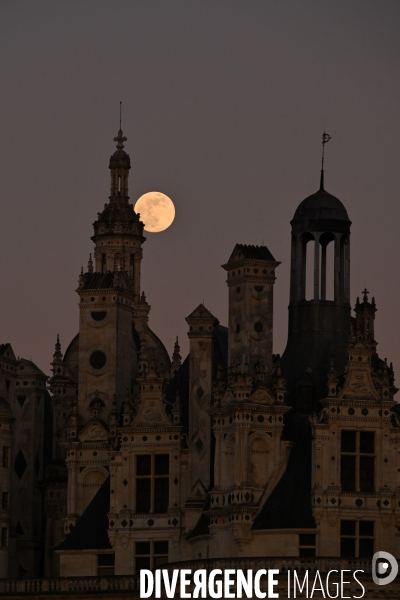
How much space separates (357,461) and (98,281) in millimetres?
14905

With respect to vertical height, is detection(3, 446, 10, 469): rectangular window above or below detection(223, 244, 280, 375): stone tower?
below

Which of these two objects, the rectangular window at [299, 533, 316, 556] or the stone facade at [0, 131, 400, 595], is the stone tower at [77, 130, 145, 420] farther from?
the rectangular window at [299, 533, 316, 556]

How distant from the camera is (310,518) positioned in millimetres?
102188

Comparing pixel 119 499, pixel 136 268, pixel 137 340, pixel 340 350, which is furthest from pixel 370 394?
pixel 136 268

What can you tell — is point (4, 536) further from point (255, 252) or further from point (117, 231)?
point (117, 231)

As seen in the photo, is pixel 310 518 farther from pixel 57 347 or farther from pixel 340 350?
pixel 57 347

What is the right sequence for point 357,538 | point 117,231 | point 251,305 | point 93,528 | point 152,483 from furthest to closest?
1. point 117,231
2. point 93,528
3. point 152,483
4. point 251,305
5. point 357,538

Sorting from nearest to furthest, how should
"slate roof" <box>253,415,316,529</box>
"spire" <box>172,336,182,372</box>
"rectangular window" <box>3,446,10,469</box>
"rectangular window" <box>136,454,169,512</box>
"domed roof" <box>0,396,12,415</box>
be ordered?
"slate roof" <box>253,415,316,529</box>
"rectangular window" <box>136,454,169,512</box>
"domed roof" <box>0,396,12,415</box>
"rectangular window" <box>3,446,10,469</box>
"spire" <box>172,336,182,372</box>

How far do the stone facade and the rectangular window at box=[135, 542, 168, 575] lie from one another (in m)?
0.05

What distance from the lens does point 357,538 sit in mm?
102500

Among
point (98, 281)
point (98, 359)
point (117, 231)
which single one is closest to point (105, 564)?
point (98, 359)

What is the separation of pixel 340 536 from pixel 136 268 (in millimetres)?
31865

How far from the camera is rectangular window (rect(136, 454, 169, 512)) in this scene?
354ft

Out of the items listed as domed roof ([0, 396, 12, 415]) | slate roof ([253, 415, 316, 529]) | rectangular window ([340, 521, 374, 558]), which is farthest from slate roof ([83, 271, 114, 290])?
rectangular window ([340, 521, 374, 558])
